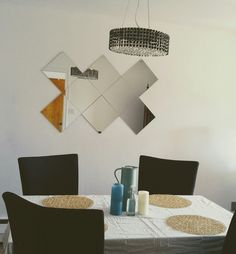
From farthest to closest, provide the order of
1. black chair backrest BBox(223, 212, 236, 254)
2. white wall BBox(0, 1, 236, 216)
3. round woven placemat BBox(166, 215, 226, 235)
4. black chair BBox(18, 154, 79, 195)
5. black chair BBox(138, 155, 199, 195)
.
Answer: white wall BBox(0, 1, 236, 216) → black chair BBox(138, 155, 199, 195) → black chair BBox(18, 154, 79, 195) → round woven placemat BBox(166, 215, 226, 235) → black chair backrest BBox(223, 212, 236, 254)

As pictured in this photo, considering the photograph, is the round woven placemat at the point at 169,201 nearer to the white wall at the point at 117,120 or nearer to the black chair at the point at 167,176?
the black chair at the point at 167,176

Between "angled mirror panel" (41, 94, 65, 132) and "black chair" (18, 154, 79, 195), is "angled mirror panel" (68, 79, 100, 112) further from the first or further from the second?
"black chair" (18, 154, 79, 195)

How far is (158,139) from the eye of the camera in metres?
3.67

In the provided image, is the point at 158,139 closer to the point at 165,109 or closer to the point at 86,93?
the point at 165,109

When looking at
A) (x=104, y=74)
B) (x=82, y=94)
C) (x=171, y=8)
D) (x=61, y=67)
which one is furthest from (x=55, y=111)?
(x=171, y=8)

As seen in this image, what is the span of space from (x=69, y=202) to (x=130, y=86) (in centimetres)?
173

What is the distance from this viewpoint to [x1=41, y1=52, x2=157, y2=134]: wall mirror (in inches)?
133

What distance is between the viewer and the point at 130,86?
3557 mm

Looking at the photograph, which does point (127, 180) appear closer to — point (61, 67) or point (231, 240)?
point (231, 240)

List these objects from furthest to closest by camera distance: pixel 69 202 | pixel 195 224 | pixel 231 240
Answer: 1. pixel 69 202
2. pixel 195 224
3. pixel 231 240

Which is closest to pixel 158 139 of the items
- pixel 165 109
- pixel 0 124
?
pixel 165 109

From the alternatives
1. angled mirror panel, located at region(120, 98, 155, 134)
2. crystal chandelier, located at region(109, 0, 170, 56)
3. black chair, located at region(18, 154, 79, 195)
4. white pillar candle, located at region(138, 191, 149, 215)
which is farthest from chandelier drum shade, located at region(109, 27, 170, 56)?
angled mirror panel, located at region(120, 98, 155, 134)

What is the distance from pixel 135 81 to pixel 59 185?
1464 mm

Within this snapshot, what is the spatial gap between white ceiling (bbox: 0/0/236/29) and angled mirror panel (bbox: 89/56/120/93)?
48cm
